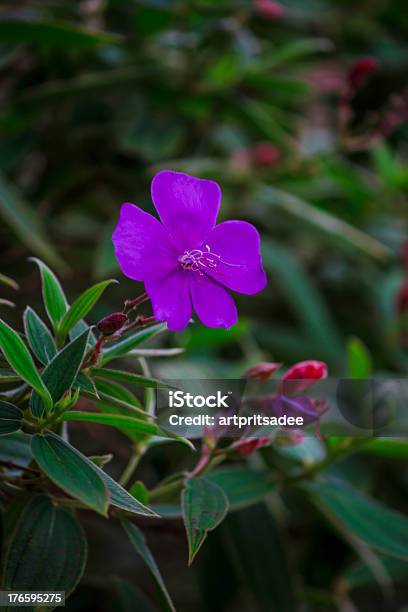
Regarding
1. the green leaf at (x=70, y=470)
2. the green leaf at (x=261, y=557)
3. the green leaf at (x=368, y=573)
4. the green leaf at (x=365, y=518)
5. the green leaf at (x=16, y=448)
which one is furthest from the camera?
the green leaf at (x=368, y=573)

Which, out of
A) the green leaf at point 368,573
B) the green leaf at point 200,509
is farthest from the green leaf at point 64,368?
the green leaf at point 368,573

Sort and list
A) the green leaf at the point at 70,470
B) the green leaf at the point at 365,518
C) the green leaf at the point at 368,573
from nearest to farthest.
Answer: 1. the green leaf at the point at 70,470
2. the green leaf at the point at 365,518
3. the green leaf at the point at 368,573

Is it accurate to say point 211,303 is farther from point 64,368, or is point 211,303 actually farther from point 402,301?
point 402,301

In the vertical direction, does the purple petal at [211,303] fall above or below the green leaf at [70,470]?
above

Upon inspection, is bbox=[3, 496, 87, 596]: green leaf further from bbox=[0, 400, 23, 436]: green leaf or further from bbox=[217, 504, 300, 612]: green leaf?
bbox=[217, 504, 300, 612]: green leaf

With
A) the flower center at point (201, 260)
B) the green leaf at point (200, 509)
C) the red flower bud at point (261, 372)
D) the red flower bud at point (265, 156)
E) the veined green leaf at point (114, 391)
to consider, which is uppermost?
the flower center at point (201, 260)

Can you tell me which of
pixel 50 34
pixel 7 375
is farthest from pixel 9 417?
pixel 50 34

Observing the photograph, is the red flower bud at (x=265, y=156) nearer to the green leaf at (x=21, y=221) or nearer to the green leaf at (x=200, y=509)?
the green leaf at (x=21, y=221)
